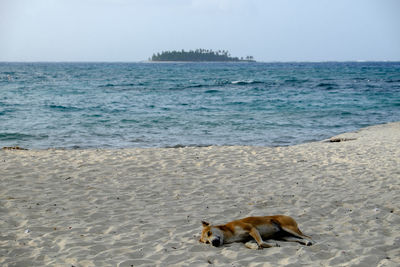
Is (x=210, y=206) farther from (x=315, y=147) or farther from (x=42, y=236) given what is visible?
(x=315, y=147)

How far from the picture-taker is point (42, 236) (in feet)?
16.1

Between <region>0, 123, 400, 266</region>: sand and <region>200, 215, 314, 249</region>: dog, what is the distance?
0.10m

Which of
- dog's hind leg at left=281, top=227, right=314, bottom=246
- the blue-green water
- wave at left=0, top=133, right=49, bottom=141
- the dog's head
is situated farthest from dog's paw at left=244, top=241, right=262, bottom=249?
wave at left=0, top=133, right=49, bottom=141

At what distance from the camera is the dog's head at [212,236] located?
4.53 m

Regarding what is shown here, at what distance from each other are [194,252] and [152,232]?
798 mm

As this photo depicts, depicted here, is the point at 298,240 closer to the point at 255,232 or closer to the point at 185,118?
the point at 255,232

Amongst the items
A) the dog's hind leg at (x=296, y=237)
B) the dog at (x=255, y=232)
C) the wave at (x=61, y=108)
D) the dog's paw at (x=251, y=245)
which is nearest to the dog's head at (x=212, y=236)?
the dog at (x=255, y=232)

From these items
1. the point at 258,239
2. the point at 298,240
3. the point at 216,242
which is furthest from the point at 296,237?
the point at 216,242

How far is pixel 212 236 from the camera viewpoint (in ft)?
14.9

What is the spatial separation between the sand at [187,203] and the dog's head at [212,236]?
0.30 ft

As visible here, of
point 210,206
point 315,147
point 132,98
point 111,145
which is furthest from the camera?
point 132,98

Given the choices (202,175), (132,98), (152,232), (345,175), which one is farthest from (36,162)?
(132,98)

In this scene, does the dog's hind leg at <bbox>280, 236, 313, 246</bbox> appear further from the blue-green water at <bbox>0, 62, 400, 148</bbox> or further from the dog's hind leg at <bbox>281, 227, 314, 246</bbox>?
the blue-green water at <bbox>0, 62, 400, 148</bbox>

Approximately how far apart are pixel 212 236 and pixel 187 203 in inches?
72.8
